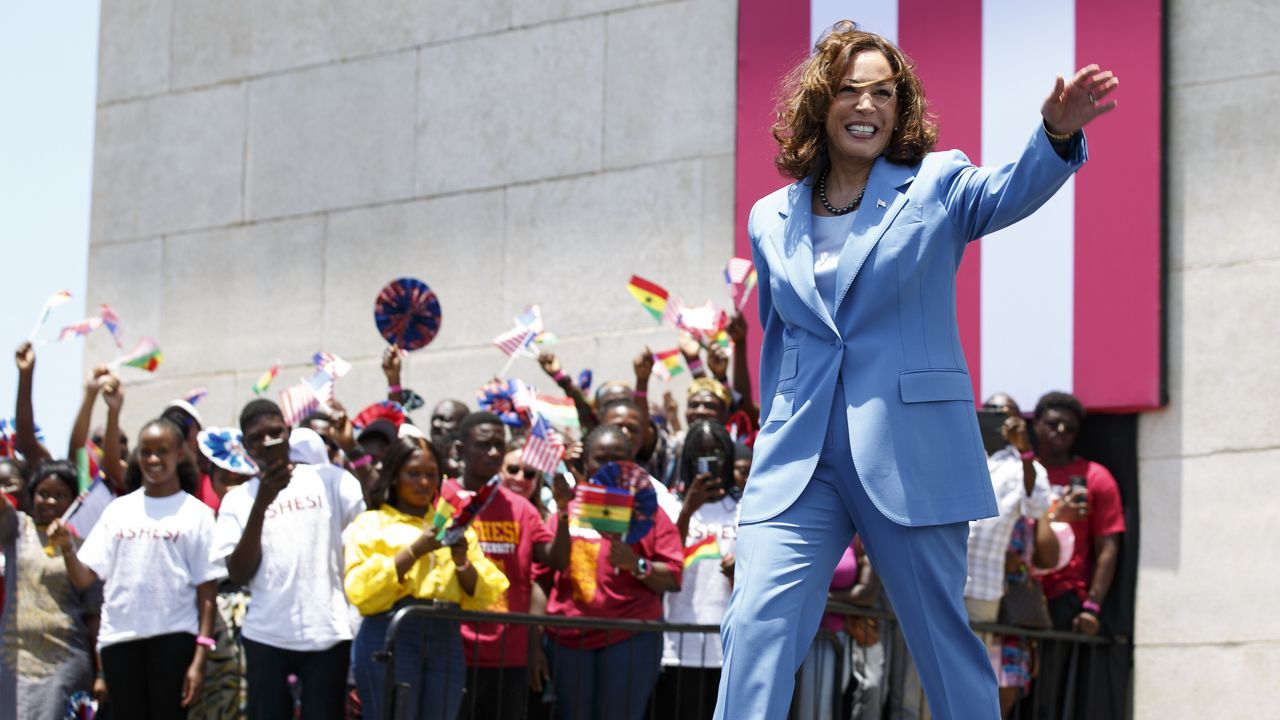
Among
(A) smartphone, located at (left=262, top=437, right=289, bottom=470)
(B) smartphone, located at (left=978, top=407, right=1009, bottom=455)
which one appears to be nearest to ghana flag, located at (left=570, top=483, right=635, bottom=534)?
(A) smartphone, located at (left=262, top=437, right=289, bottom=470)

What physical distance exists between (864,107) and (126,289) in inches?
421

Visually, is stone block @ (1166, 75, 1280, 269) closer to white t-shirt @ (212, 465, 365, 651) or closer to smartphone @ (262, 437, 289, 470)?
white t-shirt @ (212, 465, 365, 651)

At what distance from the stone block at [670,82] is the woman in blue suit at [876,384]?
23.3 feet

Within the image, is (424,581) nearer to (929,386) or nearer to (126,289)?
(929,386)

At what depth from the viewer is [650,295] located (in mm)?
10414

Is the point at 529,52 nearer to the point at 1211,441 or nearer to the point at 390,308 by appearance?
the point at 390,308

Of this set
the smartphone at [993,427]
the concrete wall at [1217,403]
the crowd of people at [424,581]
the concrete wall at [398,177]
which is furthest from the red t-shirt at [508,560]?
the concrete wall at [1217,403]

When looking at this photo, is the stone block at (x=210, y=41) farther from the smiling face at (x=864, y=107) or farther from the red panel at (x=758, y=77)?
the smiling face at (x=864, y=107)

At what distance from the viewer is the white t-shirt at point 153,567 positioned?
25.8ft

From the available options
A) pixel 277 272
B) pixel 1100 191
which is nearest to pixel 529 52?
pixel 277 272

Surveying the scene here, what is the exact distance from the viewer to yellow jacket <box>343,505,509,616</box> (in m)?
7.11

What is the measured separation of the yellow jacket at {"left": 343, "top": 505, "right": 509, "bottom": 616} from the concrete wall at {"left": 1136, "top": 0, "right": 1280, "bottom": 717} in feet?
13.7

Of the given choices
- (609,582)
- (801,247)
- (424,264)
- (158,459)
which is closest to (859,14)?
(424,264)

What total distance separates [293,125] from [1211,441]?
7135 millimetres
